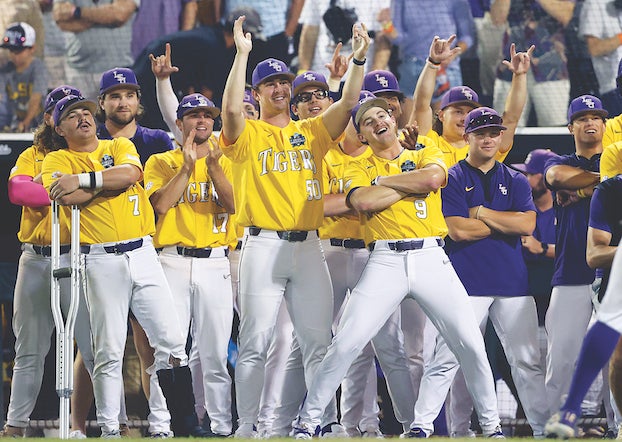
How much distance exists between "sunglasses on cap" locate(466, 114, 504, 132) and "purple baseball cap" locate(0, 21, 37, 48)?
3989mm

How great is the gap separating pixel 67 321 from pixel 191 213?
51.0 inches

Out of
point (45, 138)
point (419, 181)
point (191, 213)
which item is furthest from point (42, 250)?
point (419, 181)

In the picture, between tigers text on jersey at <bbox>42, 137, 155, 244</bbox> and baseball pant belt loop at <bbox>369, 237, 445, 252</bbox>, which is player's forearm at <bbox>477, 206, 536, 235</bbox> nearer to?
baseball pant belt loop at <bbox>369, 237, 445, 252</bbox>

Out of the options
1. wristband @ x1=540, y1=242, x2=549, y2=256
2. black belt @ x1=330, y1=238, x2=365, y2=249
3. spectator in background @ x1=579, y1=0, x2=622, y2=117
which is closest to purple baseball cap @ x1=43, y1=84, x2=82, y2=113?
black belt @ x1=330, y1=238, x2=365, y2=249

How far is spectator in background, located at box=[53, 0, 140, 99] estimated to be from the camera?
28.5ft

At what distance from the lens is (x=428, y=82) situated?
21.6 feet

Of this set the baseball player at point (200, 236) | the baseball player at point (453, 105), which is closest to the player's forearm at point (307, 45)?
the baseball player at point (453, 105)

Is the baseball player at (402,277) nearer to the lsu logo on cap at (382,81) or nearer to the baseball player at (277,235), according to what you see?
the baseball player at (277,235)

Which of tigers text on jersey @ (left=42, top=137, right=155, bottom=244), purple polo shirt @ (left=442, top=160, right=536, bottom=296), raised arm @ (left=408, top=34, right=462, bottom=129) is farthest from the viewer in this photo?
raised arm @ (left=408, top=34, right=462, bottom=129)

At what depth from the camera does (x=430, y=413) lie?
5844mm

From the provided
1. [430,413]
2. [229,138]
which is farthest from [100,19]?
[430,413]

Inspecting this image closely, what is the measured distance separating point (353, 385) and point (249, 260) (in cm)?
106

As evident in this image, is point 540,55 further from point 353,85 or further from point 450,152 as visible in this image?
point 353,85

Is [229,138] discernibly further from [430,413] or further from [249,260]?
[430,413]
